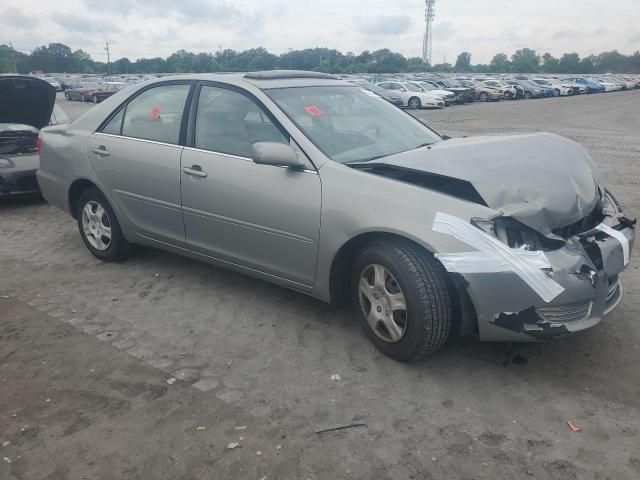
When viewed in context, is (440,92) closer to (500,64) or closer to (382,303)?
(382,303)

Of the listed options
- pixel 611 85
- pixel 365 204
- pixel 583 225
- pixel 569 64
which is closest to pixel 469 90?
pixel 611 85

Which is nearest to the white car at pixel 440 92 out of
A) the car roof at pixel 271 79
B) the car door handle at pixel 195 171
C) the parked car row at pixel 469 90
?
the parked car row at pixel 469 90

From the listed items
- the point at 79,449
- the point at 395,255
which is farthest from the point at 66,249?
the point at 395,255

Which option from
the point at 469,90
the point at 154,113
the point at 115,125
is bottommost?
the point at 115,125

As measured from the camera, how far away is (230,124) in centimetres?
406

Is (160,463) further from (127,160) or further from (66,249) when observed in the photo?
(66,249)

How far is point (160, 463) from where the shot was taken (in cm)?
256

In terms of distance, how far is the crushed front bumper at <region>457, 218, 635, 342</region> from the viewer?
289 cm

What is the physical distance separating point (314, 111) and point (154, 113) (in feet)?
4.67

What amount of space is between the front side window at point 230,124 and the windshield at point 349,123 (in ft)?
0.54

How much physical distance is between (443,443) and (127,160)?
129 inches

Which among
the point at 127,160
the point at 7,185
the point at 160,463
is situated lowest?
the point at 160,463

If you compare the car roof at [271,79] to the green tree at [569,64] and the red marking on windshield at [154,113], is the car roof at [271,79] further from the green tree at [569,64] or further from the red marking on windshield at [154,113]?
the green tree at [569,64]

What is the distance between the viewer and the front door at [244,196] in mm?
3580
